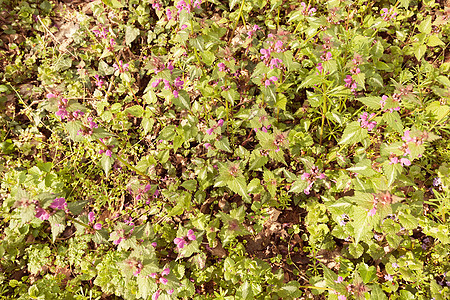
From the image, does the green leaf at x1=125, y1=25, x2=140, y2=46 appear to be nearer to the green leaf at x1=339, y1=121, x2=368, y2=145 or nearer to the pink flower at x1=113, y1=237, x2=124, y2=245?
the pink flower at x1=113, y1=237, x2=124, y2=245

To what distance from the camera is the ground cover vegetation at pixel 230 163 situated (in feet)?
10.3

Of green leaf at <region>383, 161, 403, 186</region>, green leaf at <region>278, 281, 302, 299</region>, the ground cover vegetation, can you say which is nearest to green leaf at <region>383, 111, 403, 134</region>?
the ground cover vegetation

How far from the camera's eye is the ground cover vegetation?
3.15 m

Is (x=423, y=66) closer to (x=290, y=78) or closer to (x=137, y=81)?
(x=290, y=78)

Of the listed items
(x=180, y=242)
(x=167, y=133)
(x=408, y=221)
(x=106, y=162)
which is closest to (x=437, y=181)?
(x=408, y=221)

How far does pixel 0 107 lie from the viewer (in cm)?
483

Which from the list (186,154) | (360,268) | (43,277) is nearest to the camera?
(360,268)

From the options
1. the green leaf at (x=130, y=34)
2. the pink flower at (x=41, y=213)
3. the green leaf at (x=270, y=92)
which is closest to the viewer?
the pink flower at (x=41, y=213)

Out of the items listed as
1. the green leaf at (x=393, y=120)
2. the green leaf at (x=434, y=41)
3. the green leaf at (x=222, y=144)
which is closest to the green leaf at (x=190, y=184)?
the green leaf at (x=222, y=144)

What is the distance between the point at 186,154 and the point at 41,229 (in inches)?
101

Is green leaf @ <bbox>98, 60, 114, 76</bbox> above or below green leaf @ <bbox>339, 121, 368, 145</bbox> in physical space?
below

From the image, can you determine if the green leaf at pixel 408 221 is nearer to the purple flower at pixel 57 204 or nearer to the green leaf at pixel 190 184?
the green leaf at pixel 190 184

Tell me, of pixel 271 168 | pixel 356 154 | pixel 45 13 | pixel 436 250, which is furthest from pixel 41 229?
pixel 436 250

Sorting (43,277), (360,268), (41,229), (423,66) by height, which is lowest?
(43,277)
